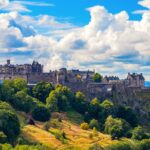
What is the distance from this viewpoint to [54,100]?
15800 cm

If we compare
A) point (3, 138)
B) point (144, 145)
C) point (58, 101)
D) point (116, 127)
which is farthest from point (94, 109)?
point (3, 138)

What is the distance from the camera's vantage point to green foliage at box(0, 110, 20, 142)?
115812 millimetres

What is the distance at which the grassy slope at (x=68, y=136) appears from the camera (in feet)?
404

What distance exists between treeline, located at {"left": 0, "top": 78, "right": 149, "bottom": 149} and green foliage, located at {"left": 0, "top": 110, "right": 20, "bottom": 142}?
5.17ft

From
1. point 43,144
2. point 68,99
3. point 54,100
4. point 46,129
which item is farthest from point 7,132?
point 68,99

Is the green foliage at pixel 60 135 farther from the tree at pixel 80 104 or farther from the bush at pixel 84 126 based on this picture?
the tree at pixel 80 104

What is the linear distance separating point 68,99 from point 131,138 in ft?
101

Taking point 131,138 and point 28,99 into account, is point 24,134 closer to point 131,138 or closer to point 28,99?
point 28,99

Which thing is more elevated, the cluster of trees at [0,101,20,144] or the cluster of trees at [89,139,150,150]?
the cluster of trees at [0,101,20,144]

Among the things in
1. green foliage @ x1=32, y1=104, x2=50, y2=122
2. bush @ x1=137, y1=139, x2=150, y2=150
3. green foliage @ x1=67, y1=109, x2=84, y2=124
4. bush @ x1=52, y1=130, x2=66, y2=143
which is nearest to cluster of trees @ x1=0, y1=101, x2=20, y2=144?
bush @ x1=52, y1=130, x2=66, y2=143

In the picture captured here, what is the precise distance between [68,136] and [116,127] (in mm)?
20344

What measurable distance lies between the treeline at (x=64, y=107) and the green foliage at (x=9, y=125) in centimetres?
158

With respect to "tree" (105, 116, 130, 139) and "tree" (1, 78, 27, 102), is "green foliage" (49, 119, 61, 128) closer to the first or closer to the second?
"tree" (1, 78, 27, 102)

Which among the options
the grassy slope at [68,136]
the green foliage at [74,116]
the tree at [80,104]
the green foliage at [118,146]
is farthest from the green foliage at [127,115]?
the green foliage at [118,146]
